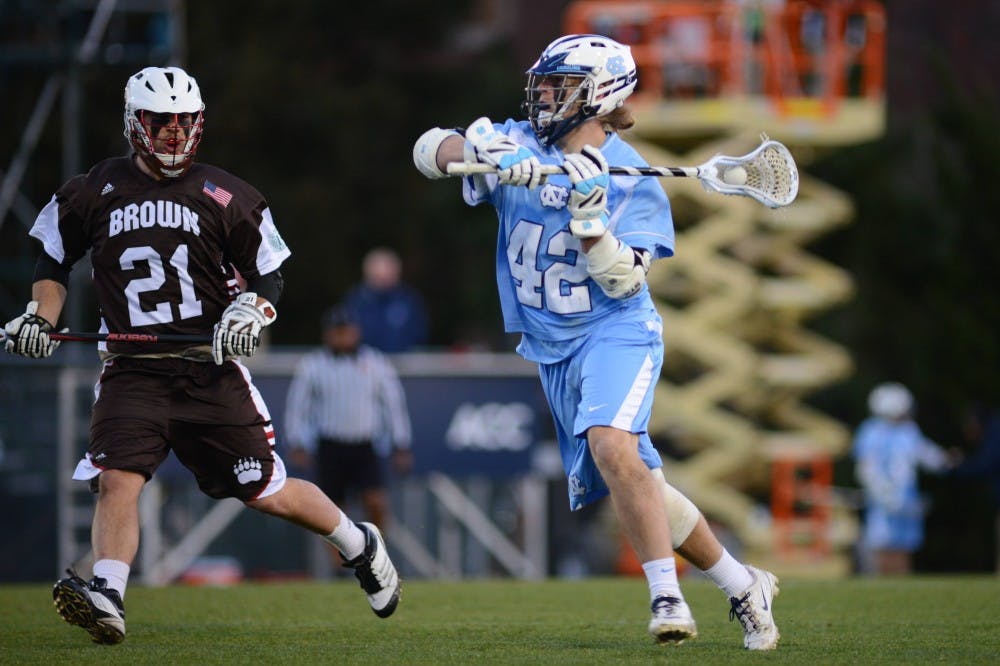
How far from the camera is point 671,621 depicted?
6.11m

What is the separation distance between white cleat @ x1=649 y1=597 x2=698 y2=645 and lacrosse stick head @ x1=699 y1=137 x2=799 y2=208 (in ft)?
5.16

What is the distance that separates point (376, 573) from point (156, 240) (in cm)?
153

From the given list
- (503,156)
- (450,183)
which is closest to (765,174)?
(503,156)

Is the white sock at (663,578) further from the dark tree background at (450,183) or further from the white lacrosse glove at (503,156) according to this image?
the dark tree background at (450,183)

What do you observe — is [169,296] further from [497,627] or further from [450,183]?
[450,183]

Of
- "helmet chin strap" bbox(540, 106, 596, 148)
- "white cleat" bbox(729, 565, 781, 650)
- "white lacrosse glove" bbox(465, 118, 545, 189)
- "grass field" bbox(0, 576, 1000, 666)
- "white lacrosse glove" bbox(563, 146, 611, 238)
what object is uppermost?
"helmet chin strap" bbox(540, 106, 596, 148)

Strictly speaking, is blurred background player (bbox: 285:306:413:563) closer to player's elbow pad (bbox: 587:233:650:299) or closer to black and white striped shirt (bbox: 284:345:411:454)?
black and white striped shirt (bbox: 284:345:411:454)

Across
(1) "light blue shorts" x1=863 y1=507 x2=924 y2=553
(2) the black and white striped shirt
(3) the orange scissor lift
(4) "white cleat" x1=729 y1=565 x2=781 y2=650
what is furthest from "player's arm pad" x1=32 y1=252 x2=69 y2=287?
(1) "light blue shorts" x1=863 y1=507 x2=924 y2=553

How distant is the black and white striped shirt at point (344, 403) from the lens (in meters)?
13.3

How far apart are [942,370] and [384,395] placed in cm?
586

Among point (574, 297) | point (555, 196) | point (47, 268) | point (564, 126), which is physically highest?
point (564, 126)

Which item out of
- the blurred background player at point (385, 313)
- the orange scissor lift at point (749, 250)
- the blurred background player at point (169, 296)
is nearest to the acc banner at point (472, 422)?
the blurred background player at point (385, 313)

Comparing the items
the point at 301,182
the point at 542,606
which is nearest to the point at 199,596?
the point at 542,606

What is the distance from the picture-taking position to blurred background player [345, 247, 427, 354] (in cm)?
1507
